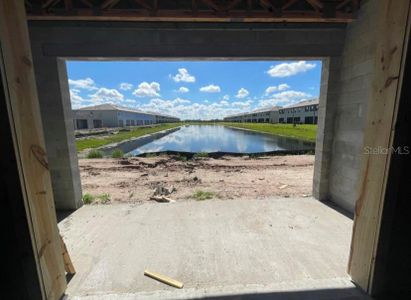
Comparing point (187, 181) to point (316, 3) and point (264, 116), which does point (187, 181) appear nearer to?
point (316, 3)

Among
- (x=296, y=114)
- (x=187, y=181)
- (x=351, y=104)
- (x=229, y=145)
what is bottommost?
(x=229, y=145)

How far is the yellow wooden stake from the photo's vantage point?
8.36 feet

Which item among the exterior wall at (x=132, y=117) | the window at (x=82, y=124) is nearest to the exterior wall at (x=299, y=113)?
the exterior wall at (x=132, y=117)

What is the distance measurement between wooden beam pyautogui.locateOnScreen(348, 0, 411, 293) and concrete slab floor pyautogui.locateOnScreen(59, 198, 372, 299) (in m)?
0.42

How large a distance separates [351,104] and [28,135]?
5.50m

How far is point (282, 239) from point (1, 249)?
361 cm

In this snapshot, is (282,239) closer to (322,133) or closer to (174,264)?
(174,264)

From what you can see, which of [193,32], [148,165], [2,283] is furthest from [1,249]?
[148,165]

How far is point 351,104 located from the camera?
4449 mm

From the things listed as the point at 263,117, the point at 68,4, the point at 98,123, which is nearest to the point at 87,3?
the point at 68,4

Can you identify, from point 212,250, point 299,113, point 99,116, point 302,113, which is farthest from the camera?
point 299,113

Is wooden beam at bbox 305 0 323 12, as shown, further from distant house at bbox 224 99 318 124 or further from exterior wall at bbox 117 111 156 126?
exterior wall at bbox 117 111 156 126

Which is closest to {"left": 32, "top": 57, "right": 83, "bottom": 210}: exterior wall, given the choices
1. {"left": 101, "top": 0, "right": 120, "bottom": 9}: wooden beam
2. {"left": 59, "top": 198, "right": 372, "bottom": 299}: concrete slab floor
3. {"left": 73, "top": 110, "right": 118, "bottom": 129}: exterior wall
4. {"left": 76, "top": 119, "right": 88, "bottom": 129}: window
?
{"left": 59, "top": 198, "right": 372, "bottom": 299}: concrete slab floor

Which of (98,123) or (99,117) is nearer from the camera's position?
(99,117)
